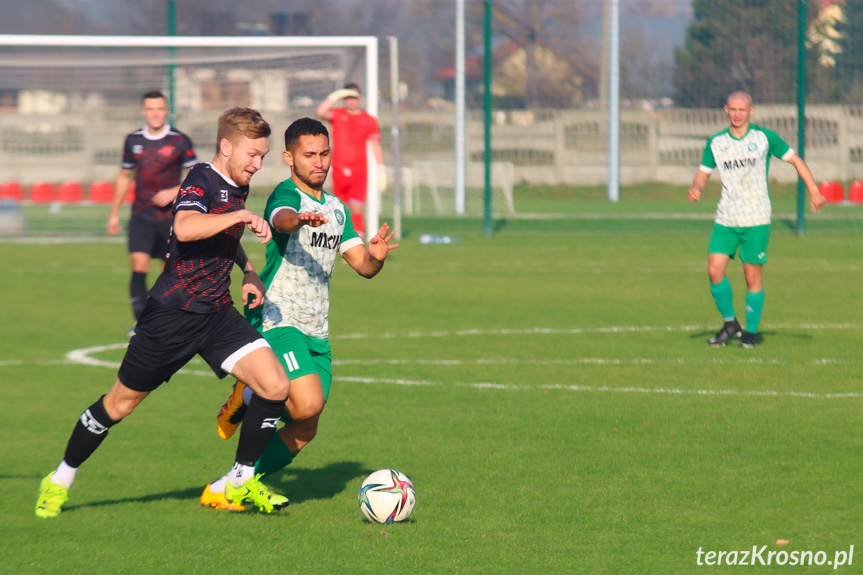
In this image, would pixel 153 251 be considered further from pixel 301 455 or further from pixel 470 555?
pixel 470 555

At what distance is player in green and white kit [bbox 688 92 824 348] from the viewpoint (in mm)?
9406

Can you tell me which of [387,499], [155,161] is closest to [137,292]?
[155,161]

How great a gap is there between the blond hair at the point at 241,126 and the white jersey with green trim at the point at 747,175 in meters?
5.63

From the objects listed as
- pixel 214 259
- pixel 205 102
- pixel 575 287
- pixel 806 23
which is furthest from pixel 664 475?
pixel 205 102

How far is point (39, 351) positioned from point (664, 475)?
636 cm

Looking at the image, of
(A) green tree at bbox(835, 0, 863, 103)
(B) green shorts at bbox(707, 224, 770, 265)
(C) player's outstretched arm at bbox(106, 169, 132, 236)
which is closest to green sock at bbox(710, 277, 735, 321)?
(B) green shorts at bbox(707, 224, 770, 265)

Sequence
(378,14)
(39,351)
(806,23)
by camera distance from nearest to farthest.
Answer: (39,351)
(806,23)
(378,14)

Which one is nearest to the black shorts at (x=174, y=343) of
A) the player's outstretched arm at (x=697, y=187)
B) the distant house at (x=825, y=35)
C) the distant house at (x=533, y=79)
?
the player's outstretched arm at (x=697, y=187)

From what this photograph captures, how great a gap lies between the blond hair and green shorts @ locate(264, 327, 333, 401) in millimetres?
985

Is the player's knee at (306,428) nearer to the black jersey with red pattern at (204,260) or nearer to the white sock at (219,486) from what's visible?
the white sock at (219,486)

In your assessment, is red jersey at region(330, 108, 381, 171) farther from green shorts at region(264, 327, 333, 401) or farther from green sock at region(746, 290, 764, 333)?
green shorts at region(264, 327, 333, 401)

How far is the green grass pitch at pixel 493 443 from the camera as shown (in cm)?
462

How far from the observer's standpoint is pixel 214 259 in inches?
203

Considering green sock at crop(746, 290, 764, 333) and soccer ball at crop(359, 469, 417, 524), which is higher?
green sock at crop(746, 290, 764, 333)
